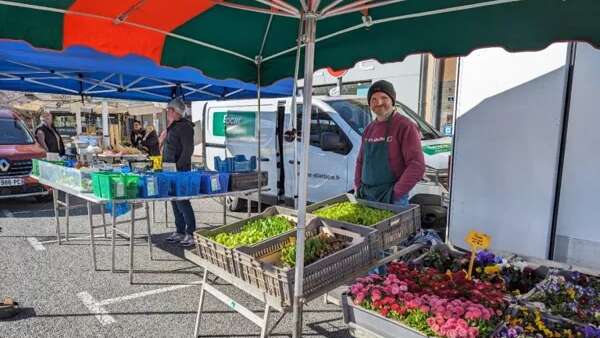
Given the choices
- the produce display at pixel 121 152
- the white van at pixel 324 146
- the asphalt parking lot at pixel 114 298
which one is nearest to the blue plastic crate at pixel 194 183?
the asphalt parking lot at pixel 114 298

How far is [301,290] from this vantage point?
180 cm

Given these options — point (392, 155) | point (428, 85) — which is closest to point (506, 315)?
point (392, 155)

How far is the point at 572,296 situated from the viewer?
6.42ft

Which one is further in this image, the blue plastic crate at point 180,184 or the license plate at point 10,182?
the license plate at point 10,182

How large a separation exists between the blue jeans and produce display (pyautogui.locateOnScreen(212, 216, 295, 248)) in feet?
8.11

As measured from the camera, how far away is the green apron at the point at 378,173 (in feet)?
9.74

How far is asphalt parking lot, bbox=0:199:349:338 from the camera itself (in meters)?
2.97

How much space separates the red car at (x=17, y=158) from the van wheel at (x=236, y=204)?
12.0 ft

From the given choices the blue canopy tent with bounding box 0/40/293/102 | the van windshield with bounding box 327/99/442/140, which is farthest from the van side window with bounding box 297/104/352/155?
the blue canopy tent with bounding box 0/40/293/102

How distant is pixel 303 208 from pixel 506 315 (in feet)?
3.49

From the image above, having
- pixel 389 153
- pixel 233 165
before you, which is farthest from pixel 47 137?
pixel 389 153

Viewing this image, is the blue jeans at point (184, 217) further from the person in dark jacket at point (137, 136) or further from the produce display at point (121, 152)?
the person in dark jacket at point (137, 136)

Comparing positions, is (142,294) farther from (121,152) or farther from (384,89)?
(121,152)

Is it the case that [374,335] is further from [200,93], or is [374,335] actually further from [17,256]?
[200,93]
